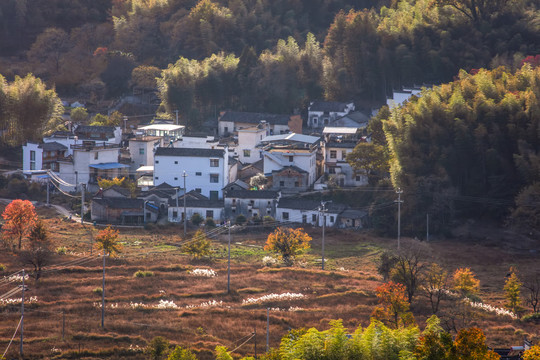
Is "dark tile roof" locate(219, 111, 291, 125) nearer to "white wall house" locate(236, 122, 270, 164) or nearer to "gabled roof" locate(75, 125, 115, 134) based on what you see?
"white wall house" locate(236, 122, 270, 164)

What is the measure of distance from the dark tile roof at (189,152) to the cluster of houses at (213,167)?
4 cm

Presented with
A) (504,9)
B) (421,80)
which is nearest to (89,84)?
(421,80)

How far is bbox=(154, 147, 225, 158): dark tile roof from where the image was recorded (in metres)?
35.0

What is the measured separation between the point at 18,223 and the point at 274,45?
27.1m

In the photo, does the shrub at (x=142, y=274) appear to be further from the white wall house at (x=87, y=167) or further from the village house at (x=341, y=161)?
the white wall house at (x=87, y=167)

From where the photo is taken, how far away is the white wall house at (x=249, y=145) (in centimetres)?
3831

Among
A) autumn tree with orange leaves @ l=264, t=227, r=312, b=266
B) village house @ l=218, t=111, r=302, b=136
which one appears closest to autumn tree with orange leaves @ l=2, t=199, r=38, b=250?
autumn tree with orange leaves @ l=264, t=227, r=312, b=266

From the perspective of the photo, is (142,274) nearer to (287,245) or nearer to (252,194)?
(287,245)

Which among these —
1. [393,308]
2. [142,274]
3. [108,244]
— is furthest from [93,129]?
[393,308]

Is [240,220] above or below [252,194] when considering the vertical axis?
below

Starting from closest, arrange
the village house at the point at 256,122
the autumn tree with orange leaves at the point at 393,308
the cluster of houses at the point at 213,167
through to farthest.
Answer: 1. the autumn tree with orange leaves at the point at 393,308
2. the cluster of houses at the point at 213,167
3. the village house at the point at 256,122

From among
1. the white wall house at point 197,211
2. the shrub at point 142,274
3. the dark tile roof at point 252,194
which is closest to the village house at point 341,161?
the dark tile roof at point 252,194

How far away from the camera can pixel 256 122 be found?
41625 mm

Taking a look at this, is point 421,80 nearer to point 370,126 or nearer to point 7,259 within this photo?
point 370,126
